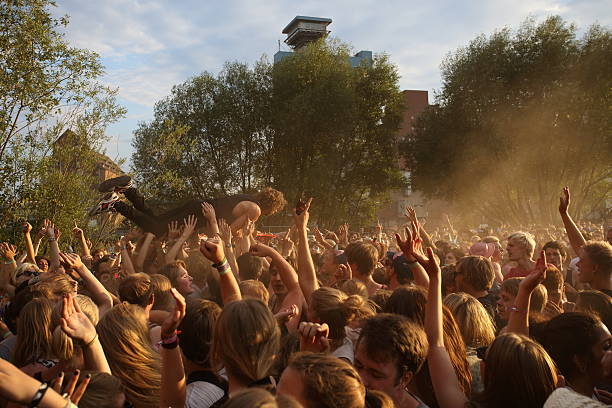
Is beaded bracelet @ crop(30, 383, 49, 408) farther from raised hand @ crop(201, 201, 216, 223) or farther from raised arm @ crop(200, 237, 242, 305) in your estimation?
raised hand @ crop(201, 201, 216, 223)

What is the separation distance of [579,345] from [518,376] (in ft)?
1.91

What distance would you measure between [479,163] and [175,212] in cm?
1981

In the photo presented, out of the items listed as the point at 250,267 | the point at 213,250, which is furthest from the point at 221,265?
the point at 250,267

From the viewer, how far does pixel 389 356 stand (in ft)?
8.42

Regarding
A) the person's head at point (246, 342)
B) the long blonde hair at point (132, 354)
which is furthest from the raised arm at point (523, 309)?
the long blonde hair at point (132, 354)

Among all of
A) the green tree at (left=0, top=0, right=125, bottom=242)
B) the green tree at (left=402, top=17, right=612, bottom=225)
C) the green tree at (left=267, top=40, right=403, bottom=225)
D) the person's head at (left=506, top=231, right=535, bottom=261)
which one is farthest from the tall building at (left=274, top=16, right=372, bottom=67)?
the person's head at (left=506, top=231, right=535, bottom=261)

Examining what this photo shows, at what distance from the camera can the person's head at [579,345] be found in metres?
2.75

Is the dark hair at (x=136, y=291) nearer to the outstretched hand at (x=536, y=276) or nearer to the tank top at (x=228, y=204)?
the outstretched hand at (x=536, y=276)

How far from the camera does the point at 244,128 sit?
28984 mm

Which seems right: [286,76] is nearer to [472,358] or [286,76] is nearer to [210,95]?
[210,95]

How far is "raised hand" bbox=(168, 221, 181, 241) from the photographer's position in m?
7.39

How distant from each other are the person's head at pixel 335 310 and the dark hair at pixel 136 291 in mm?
1425

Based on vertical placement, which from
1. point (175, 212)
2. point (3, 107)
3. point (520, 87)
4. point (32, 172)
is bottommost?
point (175, 212)

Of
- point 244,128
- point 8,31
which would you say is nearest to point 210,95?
point 244,128
